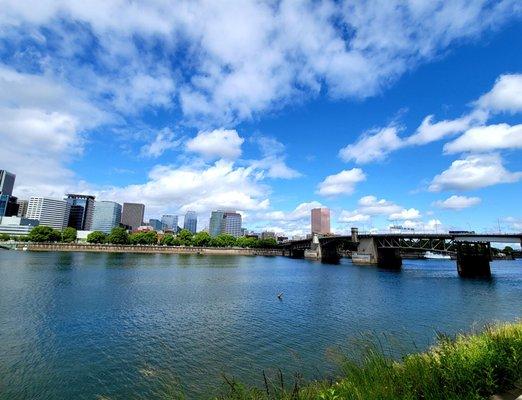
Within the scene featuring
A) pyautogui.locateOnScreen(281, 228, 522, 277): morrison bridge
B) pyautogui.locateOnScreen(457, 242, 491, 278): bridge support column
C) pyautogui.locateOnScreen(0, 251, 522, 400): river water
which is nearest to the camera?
pyautogui.locateOnScreen(0, 251, 522, 400): river water

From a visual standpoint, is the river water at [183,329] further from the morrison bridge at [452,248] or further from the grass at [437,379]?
the morrison bridge at [452,248]

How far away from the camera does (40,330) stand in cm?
3244

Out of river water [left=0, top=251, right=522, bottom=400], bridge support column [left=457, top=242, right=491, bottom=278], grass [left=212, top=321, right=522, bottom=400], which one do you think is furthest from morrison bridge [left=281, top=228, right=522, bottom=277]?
grass [left=212, top=321, right=522, bottom=400]

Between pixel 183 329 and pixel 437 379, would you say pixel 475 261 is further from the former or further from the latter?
pixel 437 379

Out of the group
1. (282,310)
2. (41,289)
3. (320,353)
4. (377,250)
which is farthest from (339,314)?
(377,250)

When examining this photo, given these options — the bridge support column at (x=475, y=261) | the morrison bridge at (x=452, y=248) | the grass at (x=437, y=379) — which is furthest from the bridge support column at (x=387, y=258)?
the grass at (x=437, y=379)

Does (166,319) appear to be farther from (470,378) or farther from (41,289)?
(470,378)

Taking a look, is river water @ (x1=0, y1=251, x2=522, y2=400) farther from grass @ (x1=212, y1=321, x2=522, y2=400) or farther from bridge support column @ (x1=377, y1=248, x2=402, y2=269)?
bridge support column @ (x1=377, y1=248, x2=402, y2=269)

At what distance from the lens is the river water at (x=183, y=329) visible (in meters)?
22.1

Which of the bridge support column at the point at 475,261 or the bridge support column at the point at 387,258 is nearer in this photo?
the bridge support column at the point at 475,261

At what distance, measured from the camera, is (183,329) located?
34.5 metres

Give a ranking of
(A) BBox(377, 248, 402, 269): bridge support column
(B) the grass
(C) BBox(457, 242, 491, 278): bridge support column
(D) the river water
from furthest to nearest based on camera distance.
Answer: (A) BBox(377, 248, 402, 269): bridge support column < (C) BBox(457, 242, 491, 278): bridge support column < (D) the river water < (B) the grass

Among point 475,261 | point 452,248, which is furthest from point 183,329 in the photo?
point 452,248

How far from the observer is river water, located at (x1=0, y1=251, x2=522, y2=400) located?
72.6ft
